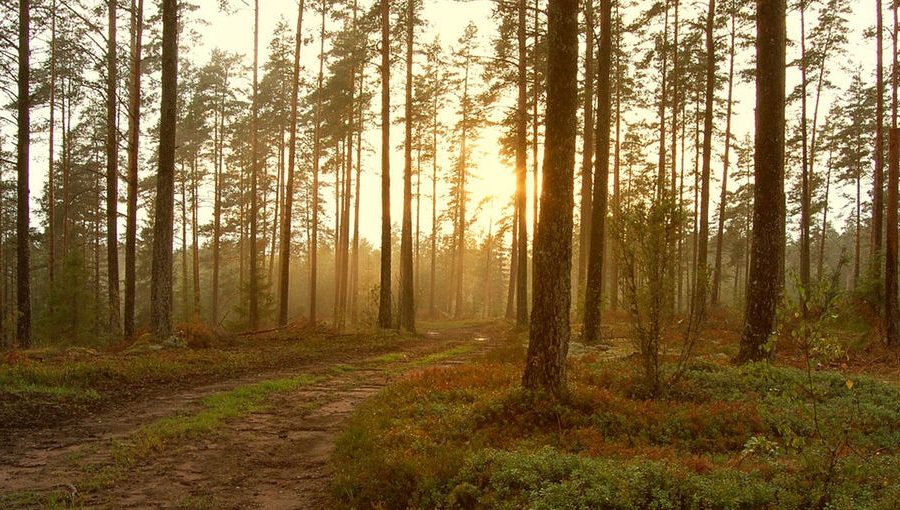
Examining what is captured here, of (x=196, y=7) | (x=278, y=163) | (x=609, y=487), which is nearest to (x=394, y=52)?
(x=196, y=7)

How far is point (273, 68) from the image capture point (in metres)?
32.6

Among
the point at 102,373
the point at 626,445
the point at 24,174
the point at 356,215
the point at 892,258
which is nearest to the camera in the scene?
the point at 626,445

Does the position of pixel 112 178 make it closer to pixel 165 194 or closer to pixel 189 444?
pixel 165 194

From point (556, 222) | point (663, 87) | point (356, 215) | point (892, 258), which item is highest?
point (663, 87)

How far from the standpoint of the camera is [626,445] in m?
5.98

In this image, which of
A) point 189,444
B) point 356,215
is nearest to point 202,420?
point 189,444

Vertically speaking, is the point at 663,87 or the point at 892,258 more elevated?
the point at 663,87

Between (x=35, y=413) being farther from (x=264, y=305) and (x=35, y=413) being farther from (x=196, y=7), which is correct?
(x=196, y=7)

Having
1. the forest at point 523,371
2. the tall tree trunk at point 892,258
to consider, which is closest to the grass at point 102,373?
the forest at point 523,371

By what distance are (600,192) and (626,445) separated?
10.3 meters

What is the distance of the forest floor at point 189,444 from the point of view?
17.6ft

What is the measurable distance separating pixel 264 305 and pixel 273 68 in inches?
607

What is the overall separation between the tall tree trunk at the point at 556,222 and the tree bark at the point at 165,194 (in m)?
12.0

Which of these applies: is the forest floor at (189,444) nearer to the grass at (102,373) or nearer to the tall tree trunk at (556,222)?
the grass at (102,373)
